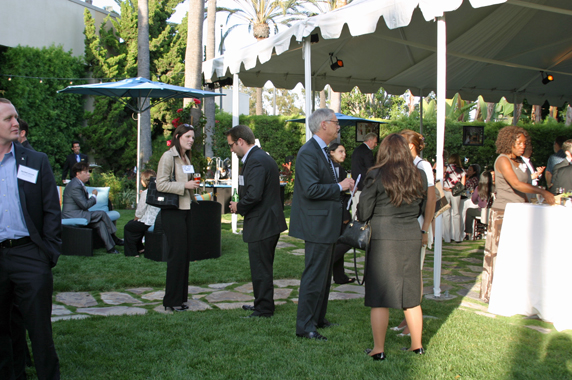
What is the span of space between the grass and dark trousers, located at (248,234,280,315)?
22cm

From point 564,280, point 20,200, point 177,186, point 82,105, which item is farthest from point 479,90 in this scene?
point 82,105

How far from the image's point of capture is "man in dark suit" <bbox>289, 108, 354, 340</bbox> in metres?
3.89

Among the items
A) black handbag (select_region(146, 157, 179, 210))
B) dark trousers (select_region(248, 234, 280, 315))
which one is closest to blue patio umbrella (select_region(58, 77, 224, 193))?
black handbag (select_region(146, 157, 179, 210))

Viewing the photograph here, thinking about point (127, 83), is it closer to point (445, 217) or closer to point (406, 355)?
point (445, 217)

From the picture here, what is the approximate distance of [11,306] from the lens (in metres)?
2.97

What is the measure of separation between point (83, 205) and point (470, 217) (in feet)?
23.2

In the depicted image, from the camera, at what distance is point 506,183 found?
523cm

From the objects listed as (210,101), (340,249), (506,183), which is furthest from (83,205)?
(210,101)

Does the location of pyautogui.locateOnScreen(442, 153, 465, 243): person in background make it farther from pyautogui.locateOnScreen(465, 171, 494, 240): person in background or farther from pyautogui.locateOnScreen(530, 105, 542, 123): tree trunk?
pyautogui.locateOnScreen(530, 105, 542, 123): tree trunk

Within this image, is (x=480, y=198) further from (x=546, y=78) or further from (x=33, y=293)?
(x=33, y=293)

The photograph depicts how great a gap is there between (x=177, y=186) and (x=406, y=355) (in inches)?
102

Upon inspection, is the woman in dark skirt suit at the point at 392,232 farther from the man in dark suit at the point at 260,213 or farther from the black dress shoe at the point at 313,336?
the man in dark suit at the point at 260,213

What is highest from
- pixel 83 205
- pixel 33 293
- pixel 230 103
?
pixel 230 103

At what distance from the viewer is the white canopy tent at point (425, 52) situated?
589cm
